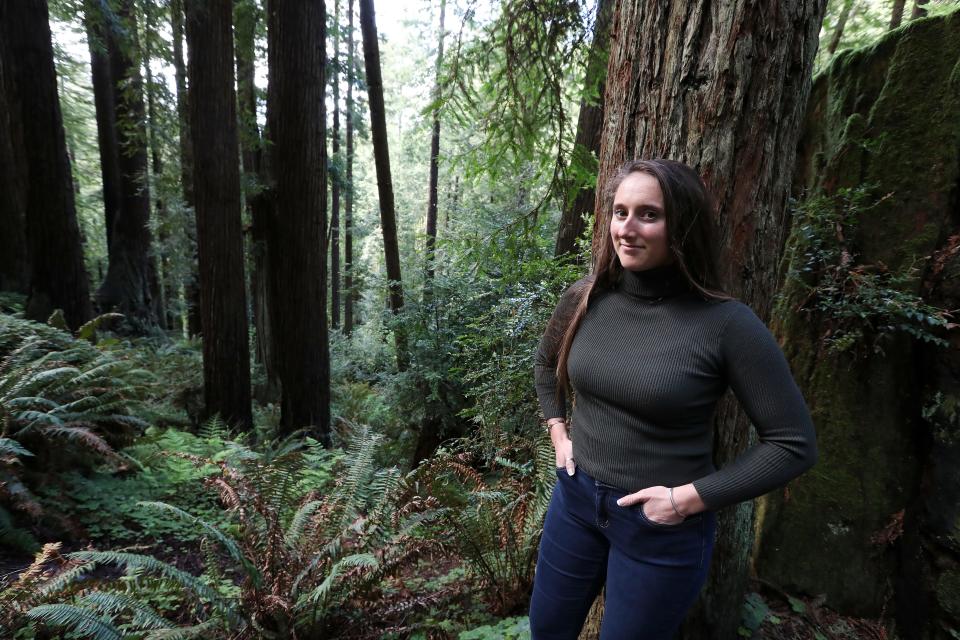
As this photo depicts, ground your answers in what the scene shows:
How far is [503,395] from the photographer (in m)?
4.14

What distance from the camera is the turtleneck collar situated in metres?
1.59

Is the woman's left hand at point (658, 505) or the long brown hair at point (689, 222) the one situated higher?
the long brown hair at point (689, 222)

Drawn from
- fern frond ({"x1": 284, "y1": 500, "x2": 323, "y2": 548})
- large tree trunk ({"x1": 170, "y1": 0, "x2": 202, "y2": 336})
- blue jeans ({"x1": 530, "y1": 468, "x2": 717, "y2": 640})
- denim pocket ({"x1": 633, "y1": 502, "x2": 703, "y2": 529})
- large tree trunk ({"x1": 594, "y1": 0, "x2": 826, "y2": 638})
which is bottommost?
fern frond ({"x1": 284, "y1": 500, "x2": 323, "y2": 548})

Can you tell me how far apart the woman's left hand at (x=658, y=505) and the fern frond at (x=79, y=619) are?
8.23 feet

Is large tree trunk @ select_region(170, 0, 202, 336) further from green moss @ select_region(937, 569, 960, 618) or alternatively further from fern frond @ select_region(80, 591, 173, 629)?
green moss @ select_region(937, 569, 960, 618)

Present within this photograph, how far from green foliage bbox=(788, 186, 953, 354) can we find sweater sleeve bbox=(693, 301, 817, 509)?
1.92 m

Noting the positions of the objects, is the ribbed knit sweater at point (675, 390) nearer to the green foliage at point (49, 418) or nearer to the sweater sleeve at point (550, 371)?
the sweater sleeve at point (550, 371)

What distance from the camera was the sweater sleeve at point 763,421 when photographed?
1.37 metres

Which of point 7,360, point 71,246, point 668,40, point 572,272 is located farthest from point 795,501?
point 71,246

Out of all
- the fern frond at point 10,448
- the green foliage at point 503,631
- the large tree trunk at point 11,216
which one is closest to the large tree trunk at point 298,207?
the fern frond at point 10,448

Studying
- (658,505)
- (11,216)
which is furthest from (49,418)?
(11,216)

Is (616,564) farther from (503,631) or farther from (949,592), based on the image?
(949,592)

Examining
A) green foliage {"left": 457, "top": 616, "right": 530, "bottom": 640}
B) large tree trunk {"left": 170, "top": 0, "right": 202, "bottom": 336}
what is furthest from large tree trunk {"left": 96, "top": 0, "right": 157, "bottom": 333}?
green foliage {"left": 457, "top": 616, "right": 530, "bottom": 640}

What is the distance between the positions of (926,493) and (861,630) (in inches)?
35.9
